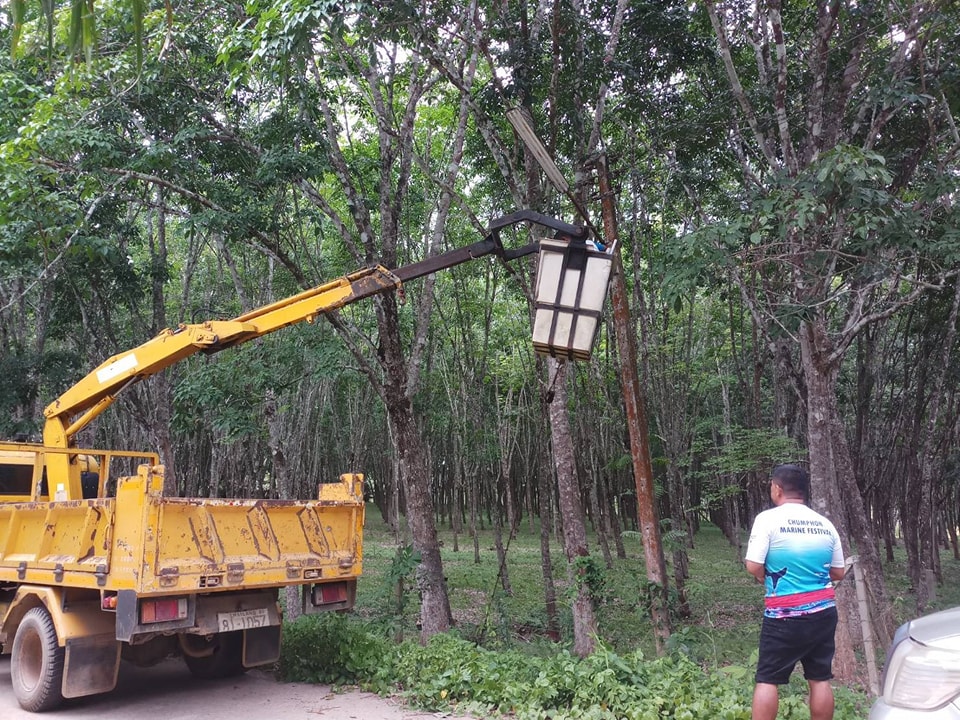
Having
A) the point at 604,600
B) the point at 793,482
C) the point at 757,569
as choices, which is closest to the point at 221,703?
the point at 604,600

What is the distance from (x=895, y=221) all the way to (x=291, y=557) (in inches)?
245

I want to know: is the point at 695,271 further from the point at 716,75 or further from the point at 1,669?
the point at 1,669

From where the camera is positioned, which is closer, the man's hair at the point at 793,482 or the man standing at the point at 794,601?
the man standing at the point at 794,601

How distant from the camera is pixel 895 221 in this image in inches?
274

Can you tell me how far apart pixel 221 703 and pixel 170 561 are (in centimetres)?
165

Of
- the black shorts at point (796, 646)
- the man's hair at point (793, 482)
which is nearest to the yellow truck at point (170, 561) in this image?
the man's hair at point (793, 482)

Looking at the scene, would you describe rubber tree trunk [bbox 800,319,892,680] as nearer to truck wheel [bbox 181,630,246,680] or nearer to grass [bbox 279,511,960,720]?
grass [bbox 279,511,960,720]

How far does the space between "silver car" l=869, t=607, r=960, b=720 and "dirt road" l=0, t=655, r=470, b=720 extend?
3863 mm

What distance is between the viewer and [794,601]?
4.08 meters

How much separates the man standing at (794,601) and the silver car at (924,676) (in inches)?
50.1

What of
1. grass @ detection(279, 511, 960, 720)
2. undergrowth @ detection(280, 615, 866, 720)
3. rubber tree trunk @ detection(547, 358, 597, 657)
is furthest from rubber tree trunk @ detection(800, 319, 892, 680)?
rubber tree trunk @ detection(547, 358, 597, 657)

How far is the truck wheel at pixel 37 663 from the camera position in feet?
20.2

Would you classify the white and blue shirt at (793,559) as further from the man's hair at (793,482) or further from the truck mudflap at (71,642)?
the truck mudflap at (71,642)

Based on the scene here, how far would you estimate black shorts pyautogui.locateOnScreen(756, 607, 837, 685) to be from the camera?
4.07 metres
